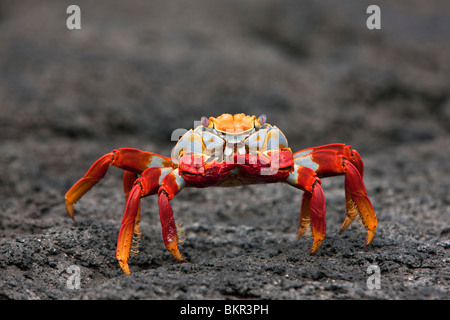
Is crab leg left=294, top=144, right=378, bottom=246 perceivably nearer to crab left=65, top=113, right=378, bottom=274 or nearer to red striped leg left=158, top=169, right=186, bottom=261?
crab left=65, top=113, right=378, bottom=274

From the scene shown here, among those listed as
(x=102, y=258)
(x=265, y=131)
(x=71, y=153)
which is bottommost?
(x=102, y=258)

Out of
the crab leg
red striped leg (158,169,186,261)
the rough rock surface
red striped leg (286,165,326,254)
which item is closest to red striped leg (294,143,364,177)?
the crab leg

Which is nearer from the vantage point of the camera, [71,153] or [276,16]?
[71,153]

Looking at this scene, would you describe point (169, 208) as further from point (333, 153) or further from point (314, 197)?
point (333, 153)

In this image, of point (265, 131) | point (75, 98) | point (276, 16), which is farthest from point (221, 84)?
point (265, 131)

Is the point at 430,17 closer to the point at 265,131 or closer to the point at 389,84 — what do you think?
the point at 389,84

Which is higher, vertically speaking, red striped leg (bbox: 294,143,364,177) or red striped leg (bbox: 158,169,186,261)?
red striped leg (bbox: 294,143,364,177)

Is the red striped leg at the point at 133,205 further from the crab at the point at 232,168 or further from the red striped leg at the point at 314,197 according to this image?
the red striped leg at the point at 314,197
